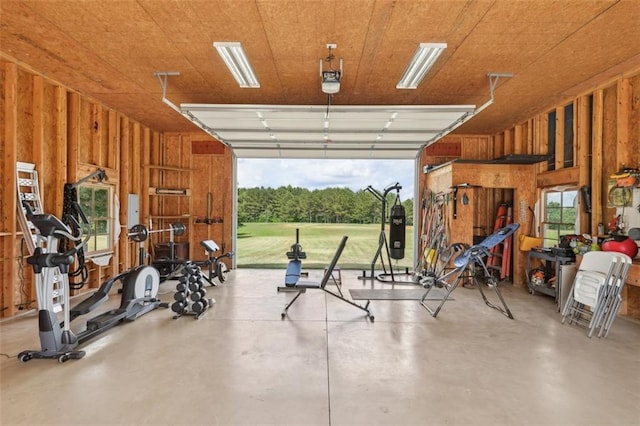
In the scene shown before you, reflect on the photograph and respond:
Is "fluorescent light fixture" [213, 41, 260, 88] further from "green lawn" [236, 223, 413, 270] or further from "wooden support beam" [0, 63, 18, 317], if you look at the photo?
"green lawn" [236, 223, 413, 270]

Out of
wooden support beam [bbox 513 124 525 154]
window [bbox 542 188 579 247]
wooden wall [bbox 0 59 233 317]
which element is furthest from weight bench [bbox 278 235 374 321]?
wooden support beam [bbox 513 124 525 154]

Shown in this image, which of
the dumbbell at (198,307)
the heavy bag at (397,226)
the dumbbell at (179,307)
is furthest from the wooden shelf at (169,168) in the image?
the heavy bag at (397,226)

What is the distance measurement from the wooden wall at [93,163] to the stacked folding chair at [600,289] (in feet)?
23.8

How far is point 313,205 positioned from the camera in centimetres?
1223

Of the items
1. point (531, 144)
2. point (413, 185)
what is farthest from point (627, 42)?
point (413, 185)

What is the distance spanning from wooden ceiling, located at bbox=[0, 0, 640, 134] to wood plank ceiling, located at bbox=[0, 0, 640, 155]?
0.02 m

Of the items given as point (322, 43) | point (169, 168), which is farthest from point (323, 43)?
point (169, 168)

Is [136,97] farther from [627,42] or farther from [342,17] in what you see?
[627,42]

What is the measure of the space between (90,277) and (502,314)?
7325mm

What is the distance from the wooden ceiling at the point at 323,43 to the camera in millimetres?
3148

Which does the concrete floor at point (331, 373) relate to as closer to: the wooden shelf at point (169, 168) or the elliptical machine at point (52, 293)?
the elliptical machine at point (52, 293)

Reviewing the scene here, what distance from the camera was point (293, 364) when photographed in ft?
10.2

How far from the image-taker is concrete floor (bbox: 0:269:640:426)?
2369 mm

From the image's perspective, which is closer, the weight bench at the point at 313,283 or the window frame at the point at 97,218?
the weight bench at the point at 313,283
